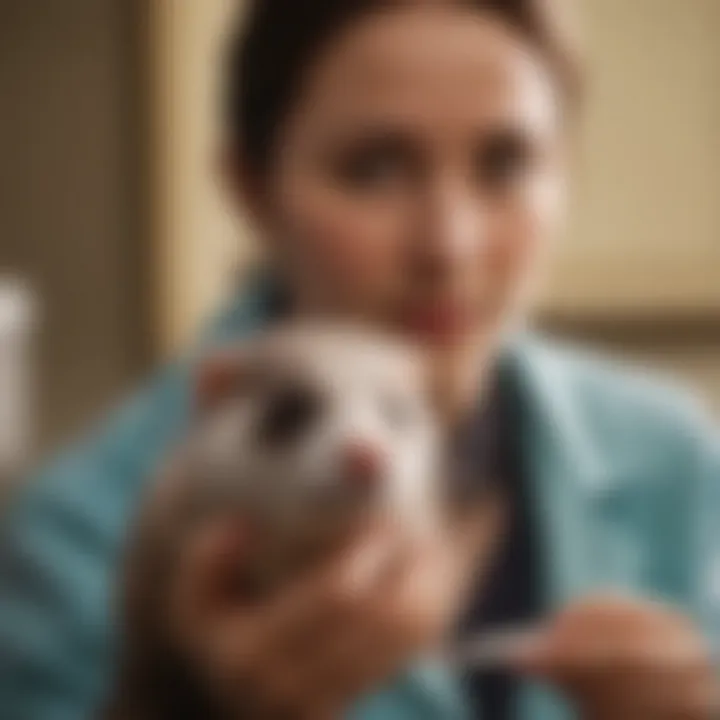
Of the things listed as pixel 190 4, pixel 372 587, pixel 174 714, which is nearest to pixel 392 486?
pixel 372 587

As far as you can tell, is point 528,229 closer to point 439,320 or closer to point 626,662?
point 439,320

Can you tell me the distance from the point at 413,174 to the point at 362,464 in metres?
0.16

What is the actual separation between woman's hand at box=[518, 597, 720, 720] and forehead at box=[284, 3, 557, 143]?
0.26 meters

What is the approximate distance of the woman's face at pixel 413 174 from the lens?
2.47 ft

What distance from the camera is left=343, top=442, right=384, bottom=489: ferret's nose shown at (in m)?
0.71

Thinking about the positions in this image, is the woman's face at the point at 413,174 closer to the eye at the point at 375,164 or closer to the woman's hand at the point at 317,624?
the eye at the point at 375,164

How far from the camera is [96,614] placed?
29.4 inches

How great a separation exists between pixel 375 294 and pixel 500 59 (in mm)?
137

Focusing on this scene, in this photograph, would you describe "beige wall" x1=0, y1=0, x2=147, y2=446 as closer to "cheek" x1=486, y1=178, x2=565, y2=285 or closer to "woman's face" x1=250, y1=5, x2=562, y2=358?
"woman's face" x1=250, y1=5, x2=562, y2=358

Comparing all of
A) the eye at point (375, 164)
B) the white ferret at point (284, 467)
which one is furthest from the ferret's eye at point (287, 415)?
the eye at point (375, 164)

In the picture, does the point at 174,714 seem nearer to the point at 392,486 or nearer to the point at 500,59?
the point at 392,486

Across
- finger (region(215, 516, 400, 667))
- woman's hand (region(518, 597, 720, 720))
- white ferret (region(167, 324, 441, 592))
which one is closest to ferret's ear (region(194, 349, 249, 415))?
white ferret (region(167, 324, 441, 592))

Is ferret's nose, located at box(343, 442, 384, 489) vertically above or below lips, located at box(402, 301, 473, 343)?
below

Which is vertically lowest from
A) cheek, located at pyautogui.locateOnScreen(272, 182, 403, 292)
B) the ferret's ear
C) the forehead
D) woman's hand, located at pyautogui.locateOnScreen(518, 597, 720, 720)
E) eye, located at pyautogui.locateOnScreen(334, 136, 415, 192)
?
woman's hand, located at pyautogui.locateOnScreen(518, 597, 720, 720)
